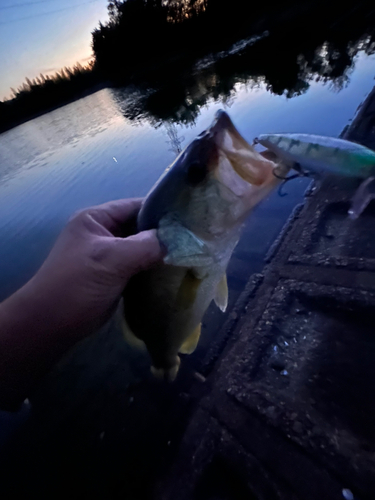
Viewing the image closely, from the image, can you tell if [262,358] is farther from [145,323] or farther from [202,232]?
[202,232]

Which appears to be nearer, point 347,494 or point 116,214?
point 347,494

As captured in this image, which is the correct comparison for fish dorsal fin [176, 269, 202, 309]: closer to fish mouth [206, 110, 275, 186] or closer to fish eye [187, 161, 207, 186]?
fish eye [187, 161, 207, 186]

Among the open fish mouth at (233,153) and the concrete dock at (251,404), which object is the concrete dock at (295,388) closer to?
the concrete dock at (251,404)

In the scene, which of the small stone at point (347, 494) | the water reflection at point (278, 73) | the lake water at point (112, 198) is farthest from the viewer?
the water reflection at point (278, 73)

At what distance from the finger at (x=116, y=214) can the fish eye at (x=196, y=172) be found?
0.67 meters

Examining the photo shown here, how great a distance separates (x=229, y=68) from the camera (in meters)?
17.7

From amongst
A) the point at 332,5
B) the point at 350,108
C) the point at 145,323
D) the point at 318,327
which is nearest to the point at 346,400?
the point at 318,327

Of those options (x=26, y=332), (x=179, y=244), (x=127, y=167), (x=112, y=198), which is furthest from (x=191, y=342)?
(x=127, y=167)

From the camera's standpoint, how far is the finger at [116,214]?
6.04 feet

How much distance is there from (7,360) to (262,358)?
1.92 metres

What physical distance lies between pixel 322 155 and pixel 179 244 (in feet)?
3.25

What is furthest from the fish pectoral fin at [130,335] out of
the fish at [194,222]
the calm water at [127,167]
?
the calm water at [127,167]

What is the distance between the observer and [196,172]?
1477 mm

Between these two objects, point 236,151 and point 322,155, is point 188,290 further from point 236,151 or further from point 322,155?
point 322,155
